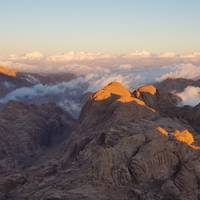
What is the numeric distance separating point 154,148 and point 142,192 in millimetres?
19425

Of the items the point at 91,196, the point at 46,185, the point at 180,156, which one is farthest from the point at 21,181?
the point at 180,156

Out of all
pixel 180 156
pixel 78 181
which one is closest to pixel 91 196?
pixel 78 181

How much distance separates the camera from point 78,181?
154 m

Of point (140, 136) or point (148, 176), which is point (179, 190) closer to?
point (148, 176)

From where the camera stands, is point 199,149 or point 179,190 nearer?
point 179,190

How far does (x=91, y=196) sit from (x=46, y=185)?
894 inches

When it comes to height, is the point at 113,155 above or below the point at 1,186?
above

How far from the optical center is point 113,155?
6201 inches

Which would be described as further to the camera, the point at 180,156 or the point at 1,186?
the point at 1,186

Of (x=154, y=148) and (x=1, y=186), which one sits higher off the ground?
(x=154, y=148)

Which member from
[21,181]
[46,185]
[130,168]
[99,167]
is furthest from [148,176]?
[21,181]

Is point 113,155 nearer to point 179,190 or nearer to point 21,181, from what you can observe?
point 179,190

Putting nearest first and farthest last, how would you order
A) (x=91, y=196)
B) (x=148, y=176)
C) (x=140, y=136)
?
1. (x=91, y=196)
2. (x=148, y=176)
3. (x=140, y=136)

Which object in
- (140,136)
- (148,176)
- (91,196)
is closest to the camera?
(91,196)
